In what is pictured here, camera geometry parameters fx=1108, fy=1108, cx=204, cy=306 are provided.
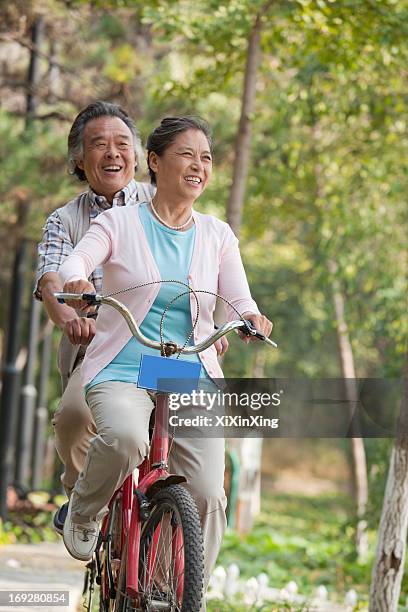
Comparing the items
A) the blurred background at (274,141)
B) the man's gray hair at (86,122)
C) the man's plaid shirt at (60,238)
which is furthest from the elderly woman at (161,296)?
the blurred background at (274,141)

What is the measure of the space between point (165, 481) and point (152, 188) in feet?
4.65

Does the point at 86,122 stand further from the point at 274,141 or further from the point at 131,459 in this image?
the point at 274,141

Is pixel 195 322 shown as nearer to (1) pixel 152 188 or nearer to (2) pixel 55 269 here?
(2) pixel 55 269

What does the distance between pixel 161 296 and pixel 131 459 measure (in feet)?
1.81

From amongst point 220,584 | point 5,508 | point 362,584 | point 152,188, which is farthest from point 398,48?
point 5,508

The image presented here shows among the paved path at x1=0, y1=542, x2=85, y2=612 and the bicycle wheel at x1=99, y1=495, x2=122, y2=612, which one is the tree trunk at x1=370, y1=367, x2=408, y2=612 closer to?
the paved path at x1=0, y1=542, x2=85, y2=612

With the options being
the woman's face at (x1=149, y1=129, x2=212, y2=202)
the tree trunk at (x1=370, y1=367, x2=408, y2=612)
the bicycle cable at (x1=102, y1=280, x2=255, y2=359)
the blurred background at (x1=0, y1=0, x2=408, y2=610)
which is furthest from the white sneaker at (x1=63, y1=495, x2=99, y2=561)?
the blurred background at (x1=0, y1=0, x2=408, y2=610)

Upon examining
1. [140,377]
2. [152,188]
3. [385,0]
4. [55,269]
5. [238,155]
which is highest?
[385,0]

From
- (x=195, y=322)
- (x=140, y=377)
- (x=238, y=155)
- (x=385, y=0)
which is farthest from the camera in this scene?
(x=238, y=155)

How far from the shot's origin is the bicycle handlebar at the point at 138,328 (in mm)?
3307

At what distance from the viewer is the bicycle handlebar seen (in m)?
3.31

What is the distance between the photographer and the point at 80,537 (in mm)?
3939

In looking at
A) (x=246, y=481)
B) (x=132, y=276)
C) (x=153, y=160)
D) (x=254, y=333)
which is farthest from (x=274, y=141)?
(x=254, y=333)

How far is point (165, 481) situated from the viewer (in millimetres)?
3543
